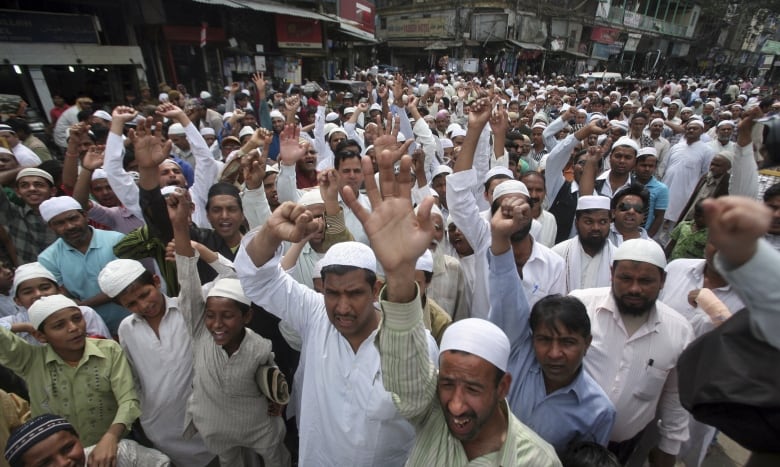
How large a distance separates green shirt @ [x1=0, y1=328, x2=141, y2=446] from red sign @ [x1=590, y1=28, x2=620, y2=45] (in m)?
43.9

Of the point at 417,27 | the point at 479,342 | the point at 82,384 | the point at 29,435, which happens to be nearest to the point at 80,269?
the point at 82,384

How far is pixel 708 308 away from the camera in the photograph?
2.05 m

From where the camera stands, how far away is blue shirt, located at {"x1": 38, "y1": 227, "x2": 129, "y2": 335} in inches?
122

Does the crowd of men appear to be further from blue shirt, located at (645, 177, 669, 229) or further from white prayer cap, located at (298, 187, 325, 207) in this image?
blue shirt, located at (645, 177, 669, 229)

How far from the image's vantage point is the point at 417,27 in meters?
34.3

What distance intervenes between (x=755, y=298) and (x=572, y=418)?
1187 millimetres

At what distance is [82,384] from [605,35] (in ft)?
151

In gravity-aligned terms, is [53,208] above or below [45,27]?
below

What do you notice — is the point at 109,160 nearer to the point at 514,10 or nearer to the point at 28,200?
the point at 28,200

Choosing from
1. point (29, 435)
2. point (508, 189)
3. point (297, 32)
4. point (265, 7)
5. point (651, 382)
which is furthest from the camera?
point (297, 32)

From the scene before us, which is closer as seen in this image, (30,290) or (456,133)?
(30,290)

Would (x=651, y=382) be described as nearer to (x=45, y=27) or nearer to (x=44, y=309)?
(x=44, y=309)

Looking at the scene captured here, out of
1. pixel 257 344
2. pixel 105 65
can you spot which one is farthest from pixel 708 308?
pixel 105 65

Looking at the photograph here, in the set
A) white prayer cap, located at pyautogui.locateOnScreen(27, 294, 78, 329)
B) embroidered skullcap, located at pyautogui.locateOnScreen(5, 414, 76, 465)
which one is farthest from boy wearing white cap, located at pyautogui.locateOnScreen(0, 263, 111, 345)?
embroidered skullcap, located at pyautogui.locateOnScreen(5, 414, 76, 465)
